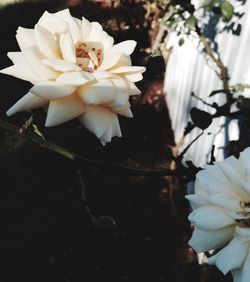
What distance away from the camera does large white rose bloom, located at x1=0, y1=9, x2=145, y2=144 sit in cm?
82

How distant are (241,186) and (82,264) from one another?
85.1 inches

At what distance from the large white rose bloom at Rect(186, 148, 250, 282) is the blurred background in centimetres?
135

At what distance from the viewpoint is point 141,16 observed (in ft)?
17.7

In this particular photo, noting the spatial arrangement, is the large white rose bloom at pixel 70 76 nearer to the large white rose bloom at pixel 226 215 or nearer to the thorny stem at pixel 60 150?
the thorny stem at pixel 60 150

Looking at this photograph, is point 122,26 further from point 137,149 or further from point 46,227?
point 46,227

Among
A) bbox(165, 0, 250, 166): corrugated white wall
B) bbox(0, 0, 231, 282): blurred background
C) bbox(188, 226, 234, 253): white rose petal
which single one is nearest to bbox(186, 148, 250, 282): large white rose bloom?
bbox(188, 226, 234, 253): white rose petal

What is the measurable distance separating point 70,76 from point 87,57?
0.41ft

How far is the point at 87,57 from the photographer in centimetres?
93

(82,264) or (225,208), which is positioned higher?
(225,208)

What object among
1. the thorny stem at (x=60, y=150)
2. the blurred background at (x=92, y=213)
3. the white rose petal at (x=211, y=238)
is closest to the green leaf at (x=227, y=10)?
the blurred background at (x=92, y=213)

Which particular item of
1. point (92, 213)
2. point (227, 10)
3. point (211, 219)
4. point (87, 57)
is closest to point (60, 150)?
point (87, 57)

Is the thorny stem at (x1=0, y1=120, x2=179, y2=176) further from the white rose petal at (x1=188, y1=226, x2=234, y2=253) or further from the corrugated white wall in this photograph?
the corrugated white wall

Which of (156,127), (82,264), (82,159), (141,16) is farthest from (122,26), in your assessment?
(82,159)

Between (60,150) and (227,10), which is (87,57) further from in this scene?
(227,10)
